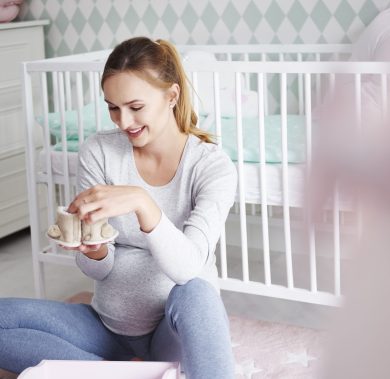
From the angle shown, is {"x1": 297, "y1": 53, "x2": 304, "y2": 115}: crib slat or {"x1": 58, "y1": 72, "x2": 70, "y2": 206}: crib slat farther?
{"x1": 297, "y1": 53, "x2": 304, "y2": 115}: crib slat

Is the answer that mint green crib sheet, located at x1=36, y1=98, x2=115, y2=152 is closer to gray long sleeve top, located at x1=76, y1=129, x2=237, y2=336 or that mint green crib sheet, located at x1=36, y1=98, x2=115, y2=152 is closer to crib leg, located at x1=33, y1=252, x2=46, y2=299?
crib leg, located at x1=33, y1=252, x2=46, y2=299

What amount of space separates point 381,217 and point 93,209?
1.03 metres

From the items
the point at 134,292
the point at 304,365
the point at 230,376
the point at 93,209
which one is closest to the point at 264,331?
the point at 304,365

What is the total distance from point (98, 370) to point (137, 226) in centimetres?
34

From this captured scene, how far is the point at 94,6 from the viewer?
10.3 feet

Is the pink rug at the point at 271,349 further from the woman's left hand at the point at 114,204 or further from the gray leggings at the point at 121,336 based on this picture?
the woman's left hand at the point at 114,204

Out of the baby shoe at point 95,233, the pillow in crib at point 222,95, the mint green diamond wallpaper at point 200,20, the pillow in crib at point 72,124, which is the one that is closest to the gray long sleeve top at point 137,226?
the baby shoe at point 95,233

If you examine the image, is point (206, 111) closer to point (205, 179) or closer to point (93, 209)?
point (205, 179)

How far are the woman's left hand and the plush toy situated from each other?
204 centimetres

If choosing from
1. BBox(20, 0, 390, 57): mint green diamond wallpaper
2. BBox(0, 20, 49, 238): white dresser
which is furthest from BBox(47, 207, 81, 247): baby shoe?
BBox(0, 20, 49, 238): white dresser

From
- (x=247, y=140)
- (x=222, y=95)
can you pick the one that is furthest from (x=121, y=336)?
(x=222, y=95)

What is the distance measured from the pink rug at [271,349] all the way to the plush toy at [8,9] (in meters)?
1.74

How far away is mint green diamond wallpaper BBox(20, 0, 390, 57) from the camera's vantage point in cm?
262

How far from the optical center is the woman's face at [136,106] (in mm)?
1502
